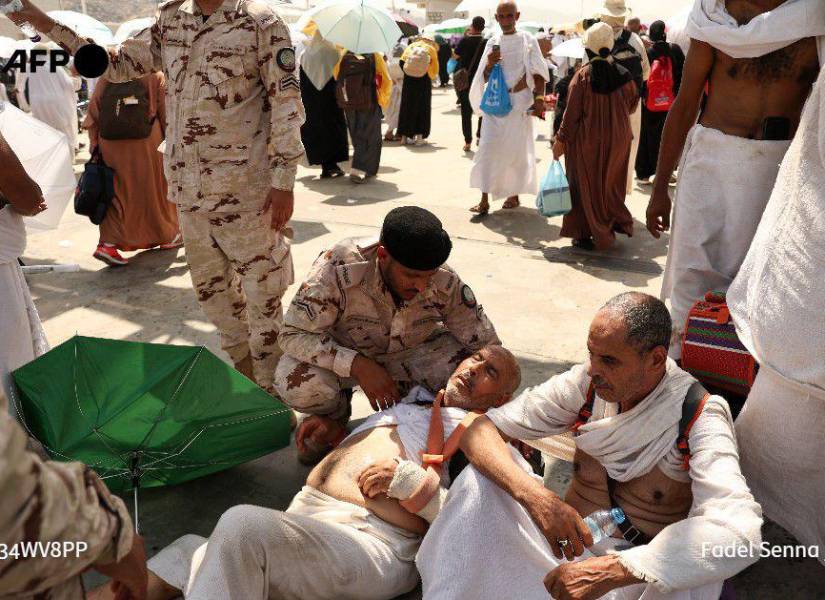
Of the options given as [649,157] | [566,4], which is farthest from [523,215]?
[566,4]

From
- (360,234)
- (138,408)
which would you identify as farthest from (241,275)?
(360,234)

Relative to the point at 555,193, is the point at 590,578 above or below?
above

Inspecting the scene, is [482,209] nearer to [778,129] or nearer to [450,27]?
[778,129]

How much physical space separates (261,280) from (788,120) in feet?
7.48

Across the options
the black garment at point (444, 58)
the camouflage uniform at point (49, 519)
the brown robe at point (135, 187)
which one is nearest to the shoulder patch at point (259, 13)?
the camouflage uniform at point (49, 519)

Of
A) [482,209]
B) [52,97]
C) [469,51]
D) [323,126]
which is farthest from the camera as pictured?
[469,51]

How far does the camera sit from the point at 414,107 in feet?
36.0

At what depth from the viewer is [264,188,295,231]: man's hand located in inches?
129

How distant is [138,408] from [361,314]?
3.00 ft

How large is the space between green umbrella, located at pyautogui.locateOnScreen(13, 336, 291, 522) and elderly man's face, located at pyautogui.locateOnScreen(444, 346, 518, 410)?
2.16 ft

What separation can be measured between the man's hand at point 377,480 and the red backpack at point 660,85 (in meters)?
6.14

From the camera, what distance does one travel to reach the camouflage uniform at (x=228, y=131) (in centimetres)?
316

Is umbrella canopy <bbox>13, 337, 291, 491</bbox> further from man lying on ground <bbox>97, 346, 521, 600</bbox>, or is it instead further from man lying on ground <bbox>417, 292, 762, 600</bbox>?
man lying on ground <bbox>417, 292, 762, 600</bbox>

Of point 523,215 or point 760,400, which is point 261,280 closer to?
point 760,400
